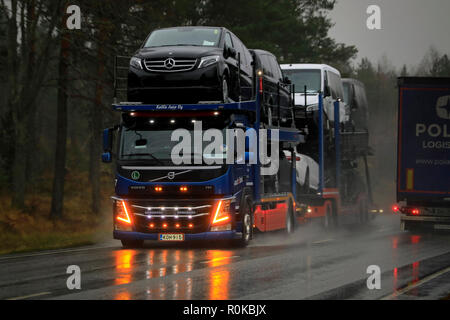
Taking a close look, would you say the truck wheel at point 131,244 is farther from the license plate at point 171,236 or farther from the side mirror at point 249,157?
the side mirror at point 249,157

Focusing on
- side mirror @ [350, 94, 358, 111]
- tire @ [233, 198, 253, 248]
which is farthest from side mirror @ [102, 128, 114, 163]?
side mirror @ [350, 94, 358, 111]

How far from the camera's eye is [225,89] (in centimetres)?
1825

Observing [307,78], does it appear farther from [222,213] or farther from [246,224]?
Result: [222,213]

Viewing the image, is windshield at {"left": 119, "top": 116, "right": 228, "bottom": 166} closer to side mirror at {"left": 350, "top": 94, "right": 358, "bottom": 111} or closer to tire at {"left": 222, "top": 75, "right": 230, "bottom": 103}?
tire at {"left": 222, "top": 75, "right": 230, "bottom": 103}

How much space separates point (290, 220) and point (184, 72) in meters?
7.17

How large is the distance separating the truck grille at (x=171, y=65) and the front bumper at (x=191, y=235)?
3.35 metres

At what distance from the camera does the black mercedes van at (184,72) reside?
59.1 ft

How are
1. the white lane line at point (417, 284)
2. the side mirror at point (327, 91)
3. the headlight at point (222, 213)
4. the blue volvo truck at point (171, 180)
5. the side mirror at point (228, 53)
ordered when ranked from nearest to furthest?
the white lane line at point (417, 284) < the blue volvo truck at point (171, 180) < the headlight at point (222, 213) < the side mirror at point (228, 53) < the side mirror at point (327, 91)

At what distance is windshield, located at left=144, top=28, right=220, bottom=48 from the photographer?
18750 mm

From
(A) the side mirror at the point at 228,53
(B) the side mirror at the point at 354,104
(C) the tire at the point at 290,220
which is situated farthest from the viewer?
(B) the side mirror at the point at 354,104

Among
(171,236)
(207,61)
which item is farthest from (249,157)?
(171,236)

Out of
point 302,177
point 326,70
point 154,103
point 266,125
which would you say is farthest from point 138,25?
point 154,103

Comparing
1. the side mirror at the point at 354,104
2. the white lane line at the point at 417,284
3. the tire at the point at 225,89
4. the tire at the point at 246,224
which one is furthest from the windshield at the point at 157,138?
the side mirror at the point at 354,104
